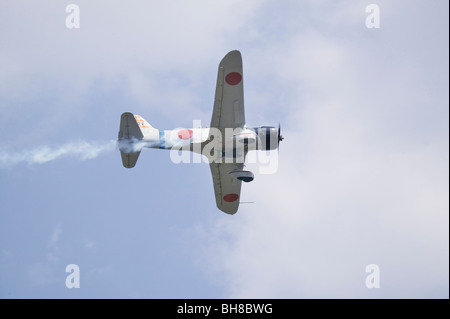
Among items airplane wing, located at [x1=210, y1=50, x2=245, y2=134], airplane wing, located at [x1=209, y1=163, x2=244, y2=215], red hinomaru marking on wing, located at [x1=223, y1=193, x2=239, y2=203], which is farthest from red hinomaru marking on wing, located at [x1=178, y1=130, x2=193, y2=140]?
red hinomaru marking on wing, located at [x1=223, y1=193, x2=239, y2=203]

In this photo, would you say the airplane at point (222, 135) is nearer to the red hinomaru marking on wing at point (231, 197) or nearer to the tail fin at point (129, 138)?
the tail fin at point (129, 138)

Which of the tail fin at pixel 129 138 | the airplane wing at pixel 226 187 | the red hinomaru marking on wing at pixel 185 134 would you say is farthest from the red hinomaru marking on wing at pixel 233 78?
the airplane wing at pixel 226 187

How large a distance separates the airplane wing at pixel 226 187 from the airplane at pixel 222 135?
29 cm

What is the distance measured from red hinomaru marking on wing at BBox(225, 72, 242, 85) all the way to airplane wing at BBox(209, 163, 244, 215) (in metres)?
4.74

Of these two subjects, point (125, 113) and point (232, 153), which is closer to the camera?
point (125, 113)

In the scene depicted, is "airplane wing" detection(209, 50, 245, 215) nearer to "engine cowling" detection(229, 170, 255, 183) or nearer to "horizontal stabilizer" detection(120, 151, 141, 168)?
"engine cowling" detection(229, 170, 255, 183)

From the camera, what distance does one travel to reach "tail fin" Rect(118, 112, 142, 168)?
27547mm

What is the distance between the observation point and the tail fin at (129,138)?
90.4 ft

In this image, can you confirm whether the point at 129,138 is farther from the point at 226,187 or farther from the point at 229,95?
the point at 226,187

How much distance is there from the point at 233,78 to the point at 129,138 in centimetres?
518

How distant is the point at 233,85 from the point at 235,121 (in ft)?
5.43
